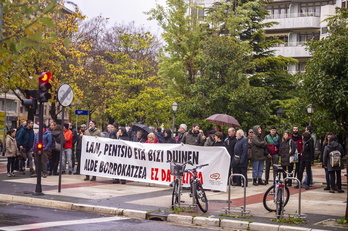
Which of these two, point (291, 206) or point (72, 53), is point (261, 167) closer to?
point (291, 206)

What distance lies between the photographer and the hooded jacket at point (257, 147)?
18766 millimetres

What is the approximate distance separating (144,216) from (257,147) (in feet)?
25.3

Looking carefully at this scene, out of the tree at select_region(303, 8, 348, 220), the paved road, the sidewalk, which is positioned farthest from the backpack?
the paved road

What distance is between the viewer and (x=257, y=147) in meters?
18.9

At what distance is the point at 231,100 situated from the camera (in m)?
30.0

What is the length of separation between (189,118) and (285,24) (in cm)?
3023

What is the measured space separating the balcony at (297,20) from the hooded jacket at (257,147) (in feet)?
142

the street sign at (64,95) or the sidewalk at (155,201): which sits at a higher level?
the street sign at (64,95)

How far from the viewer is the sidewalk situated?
11539 millimetres

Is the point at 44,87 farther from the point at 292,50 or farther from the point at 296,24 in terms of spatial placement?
the point at 296,24

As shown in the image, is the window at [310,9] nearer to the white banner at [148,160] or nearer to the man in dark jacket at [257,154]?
the man in dark jacket at [257,154]

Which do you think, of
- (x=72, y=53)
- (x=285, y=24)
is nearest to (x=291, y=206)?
(x=72, y=53)

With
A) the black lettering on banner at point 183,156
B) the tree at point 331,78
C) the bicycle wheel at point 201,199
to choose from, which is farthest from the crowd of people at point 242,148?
the bicycle wheel at point 201,199

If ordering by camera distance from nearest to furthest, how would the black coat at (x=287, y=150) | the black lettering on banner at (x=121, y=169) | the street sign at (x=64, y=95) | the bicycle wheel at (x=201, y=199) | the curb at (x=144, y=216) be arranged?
1. the curb at (x=144, y=216)
2. the bicycle wheel at (x=201, y=199)
3. the street sign at (x=64, y=95)
4. the black lettering on banner at (x=121, y=169)
5. the black coat at (x=287, y=150)
